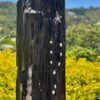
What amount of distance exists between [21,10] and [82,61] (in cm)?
784

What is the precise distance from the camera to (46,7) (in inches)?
88.6

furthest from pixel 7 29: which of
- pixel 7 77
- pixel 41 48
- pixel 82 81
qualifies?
pixel 41 48

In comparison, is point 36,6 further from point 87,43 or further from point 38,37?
point 87,43

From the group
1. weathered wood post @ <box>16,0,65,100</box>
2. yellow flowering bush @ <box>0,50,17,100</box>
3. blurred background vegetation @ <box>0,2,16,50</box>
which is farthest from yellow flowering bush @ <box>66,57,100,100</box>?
weathered wood post @ <box>16,0,65,100</box>

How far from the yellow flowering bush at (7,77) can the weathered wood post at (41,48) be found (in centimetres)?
439

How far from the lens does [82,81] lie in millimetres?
9086

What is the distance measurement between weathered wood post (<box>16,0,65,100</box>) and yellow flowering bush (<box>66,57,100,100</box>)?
498 centimetres

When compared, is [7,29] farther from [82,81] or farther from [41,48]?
[41,48]

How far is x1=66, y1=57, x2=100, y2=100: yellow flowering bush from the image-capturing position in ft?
25.1

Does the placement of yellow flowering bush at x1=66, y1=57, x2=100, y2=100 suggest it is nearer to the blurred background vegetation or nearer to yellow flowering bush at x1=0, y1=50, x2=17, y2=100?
yellow flowering bush at x1=0, y1=50, x2=17, y2=100

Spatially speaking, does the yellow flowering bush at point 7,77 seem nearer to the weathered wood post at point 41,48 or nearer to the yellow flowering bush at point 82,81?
the yellow flowering bush at point 82,81

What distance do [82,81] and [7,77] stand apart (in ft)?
6.32

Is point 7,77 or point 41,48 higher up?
point 41,48

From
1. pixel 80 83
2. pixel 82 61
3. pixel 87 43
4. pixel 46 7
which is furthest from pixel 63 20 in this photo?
pixel 87 43
